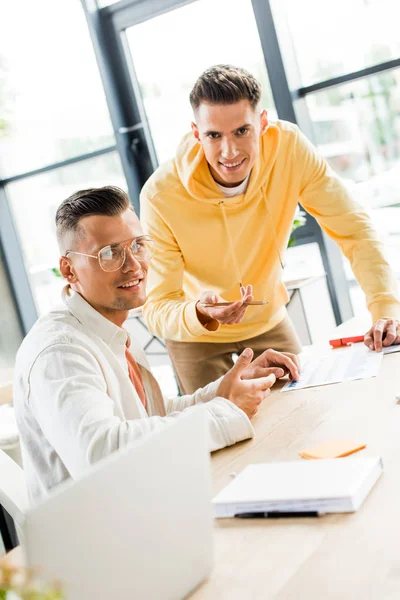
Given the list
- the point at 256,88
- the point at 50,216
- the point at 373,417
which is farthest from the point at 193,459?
the point at 50,216

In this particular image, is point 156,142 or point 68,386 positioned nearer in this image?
point 68,386

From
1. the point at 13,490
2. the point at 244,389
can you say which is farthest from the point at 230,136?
the point at 13,490

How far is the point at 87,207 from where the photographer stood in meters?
1.78

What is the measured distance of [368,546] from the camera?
0.97 meters

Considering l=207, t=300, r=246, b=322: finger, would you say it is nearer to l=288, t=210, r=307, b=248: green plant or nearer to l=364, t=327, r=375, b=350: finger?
l=364, t=327, r=375, b=350: finger

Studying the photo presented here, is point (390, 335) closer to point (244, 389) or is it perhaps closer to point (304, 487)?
point (244, 389)

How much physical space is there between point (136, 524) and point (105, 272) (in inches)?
40.0

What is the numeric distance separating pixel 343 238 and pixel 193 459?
1.67 m

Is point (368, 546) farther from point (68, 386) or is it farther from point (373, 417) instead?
point (68, 386)

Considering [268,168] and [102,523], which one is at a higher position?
[268,168]

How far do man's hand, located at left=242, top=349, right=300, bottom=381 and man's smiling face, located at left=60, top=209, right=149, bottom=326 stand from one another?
38 cm

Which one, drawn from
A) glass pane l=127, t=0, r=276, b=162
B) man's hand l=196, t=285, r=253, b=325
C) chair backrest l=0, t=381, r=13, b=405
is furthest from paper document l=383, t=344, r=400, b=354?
glass pane l=127, t=0, r=276, b=162

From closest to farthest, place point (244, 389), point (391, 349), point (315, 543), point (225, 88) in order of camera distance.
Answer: point (315, 543) < point (244, 389) < point (391, 349) < point (225, 88)

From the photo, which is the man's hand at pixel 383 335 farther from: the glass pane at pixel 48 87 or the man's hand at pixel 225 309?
the glass pane at pixel 48 87
